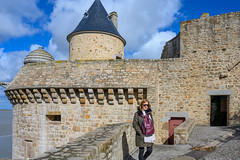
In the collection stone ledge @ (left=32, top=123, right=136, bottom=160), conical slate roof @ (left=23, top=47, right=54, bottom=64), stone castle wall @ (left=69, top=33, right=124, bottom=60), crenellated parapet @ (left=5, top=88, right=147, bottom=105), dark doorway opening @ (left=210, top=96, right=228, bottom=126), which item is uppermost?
stone castle wall @ (left=69, top=33, right=124, bottom=60)

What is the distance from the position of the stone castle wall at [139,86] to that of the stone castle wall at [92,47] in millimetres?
3274

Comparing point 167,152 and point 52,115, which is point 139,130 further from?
point 52,115

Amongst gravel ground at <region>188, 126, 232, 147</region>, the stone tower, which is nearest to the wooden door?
gravel ground at <region>188, 126, 232, 147</region>

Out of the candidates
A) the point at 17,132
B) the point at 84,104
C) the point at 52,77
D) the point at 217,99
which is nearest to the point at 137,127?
the point at 84,104

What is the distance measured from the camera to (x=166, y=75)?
8.55 m

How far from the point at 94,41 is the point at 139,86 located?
220 inches

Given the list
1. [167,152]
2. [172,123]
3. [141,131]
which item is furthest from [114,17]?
[141,131]

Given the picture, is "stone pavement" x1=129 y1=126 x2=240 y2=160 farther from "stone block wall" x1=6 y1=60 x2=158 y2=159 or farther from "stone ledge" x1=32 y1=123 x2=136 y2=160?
"stone block wall" x1=6 y1=60 x2=158 y2=159

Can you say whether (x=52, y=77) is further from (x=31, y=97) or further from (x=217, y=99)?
(x=217, y=99)

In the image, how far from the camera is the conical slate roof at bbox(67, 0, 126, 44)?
39.5 feet

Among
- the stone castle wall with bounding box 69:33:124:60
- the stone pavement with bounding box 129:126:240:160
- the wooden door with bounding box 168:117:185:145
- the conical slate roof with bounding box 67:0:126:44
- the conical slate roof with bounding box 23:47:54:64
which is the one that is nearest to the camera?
the stone pavement with bounding box 129:126:240:160

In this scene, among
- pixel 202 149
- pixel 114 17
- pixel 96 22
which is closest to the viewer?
pixel 202 149

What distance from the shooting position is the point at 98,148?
3.20m

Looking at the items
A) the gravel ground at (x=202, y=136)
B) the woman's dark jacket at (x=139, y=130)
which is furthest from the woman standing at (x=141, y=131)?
the gravel ground at (x=202, y=136)
